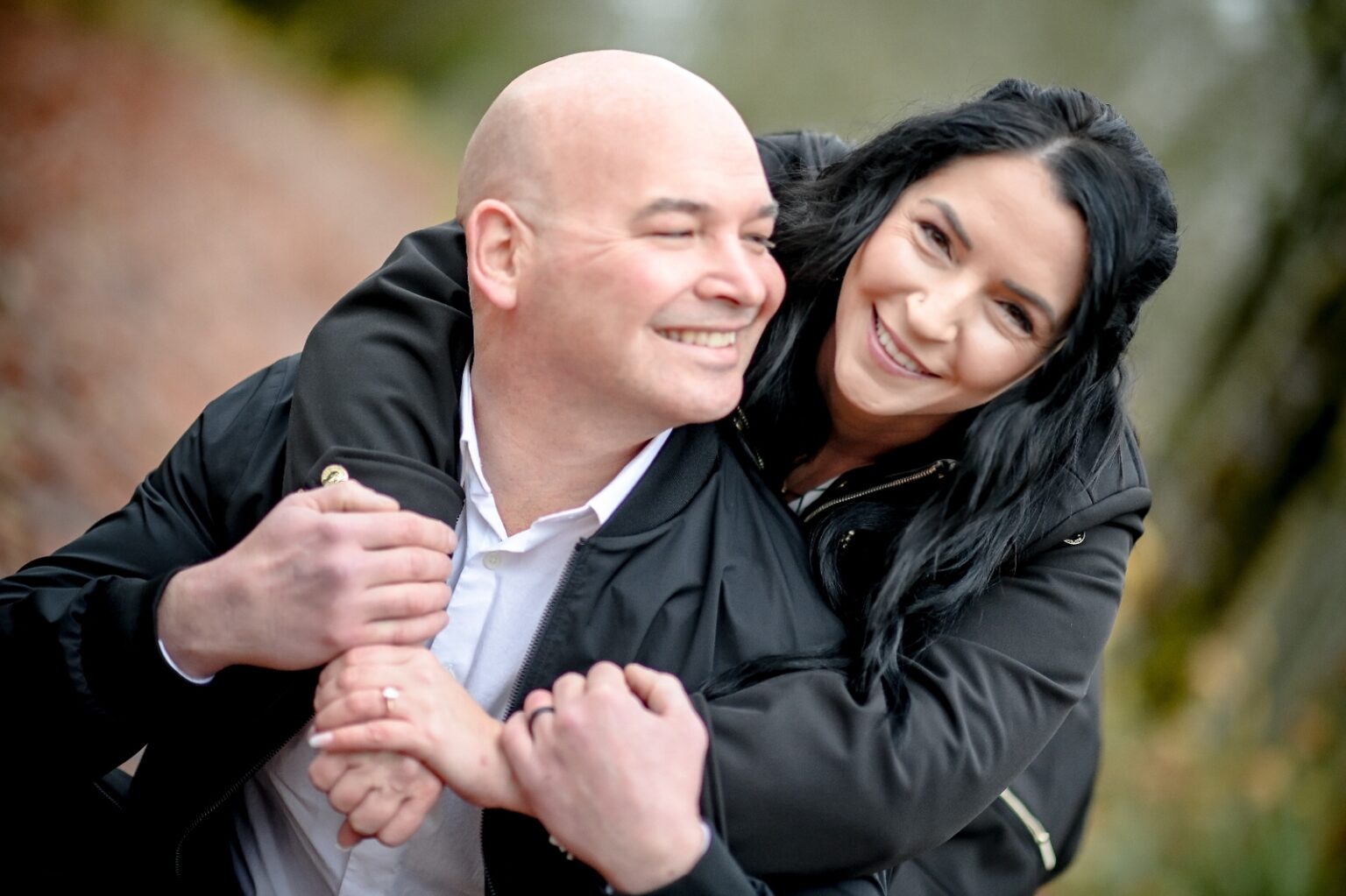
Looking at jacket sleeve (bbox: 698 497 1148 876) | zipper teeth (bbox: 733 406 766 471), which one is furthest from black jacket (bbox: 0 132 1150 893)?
zipper teeth (bbox: 733 406 766 471)

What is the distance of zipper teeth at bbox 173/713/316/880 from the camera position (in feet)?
6.43

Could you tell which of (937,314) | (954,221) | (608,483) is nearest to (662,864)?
(608,483)

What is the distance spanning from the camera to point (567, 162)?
1976 mm

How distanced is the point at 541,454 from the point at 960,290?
75 cm

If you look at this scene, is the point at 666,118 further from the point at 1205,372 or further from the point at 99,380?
the point at 1205,372

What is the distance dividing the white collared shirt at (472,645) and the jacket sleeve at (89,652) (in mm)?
268

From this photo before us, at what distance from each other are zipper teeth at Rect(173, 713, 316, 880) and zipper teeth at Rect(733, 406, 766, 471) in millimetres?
861

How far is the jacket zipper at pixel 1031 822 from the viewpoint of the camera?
100 inches

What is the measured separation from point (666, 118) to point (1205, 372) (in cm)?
509

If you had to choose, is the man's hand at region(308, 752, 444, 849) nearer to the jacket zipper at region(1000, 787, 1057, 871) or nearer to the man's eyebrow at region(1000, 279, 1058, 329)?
the man's eyebrow at region(1000, 279, 1058, 329)

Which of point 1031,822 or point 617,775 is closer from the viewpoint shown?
point 617,775

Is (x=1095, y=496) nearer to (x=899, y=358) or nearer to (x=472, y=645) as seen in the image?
(x=899, y=358)

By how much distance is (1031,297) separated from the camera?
2.08m

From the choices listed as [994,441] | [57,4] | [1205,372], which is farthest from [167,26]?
[1205,372]
